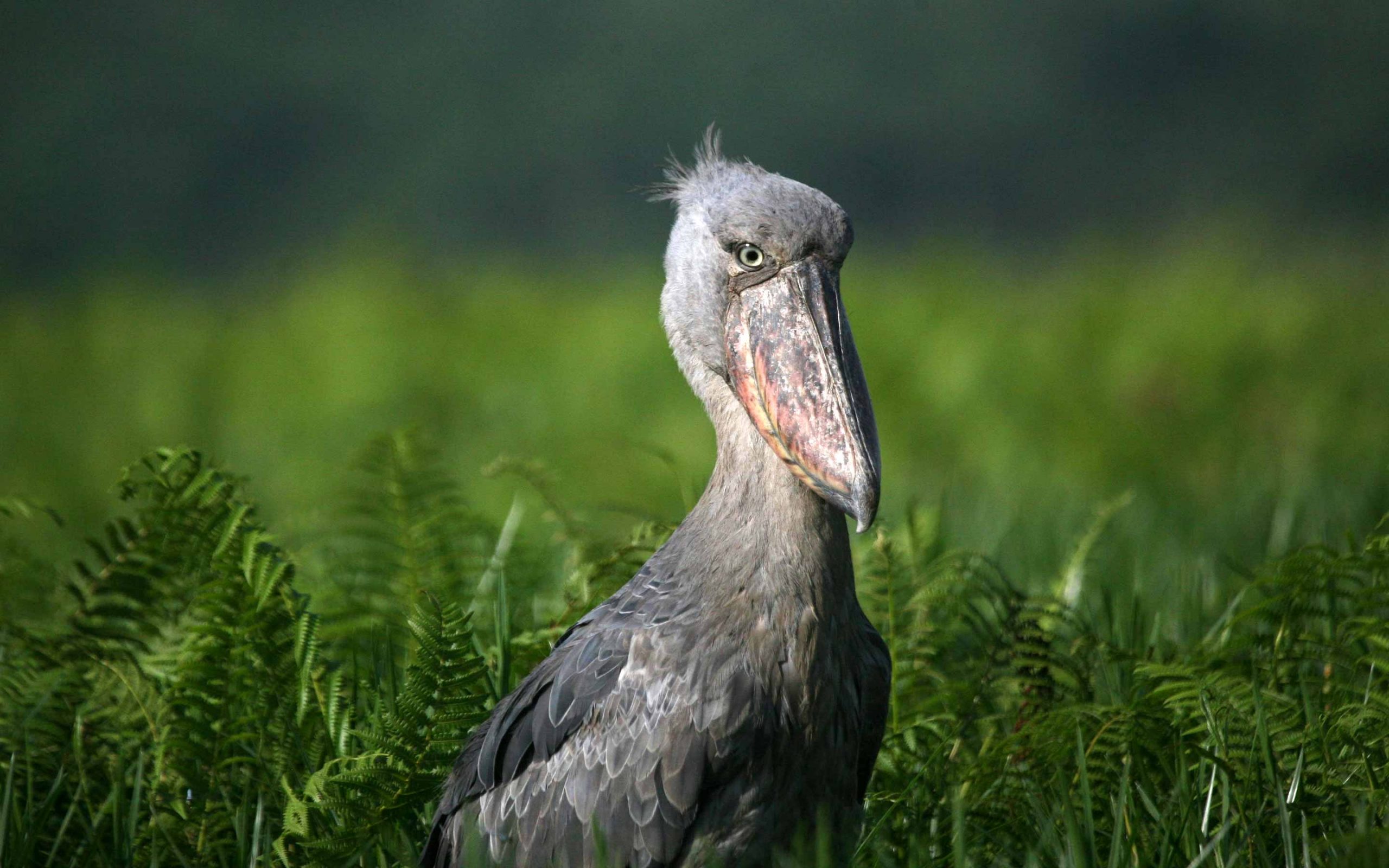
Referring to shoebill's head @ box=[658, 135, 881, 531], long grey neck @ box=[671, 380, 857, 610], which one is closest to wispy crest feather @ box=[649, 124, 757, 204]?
shoebill's head @ box=[658, 135, 881, 531]

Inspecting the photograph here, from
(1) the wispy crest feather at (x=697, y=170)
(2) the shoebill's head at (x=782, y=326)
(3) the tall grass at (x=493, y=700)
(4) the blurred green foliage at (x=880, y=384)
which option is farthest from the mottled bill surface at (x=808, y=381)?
(4) the blurred green foliage at (x=880, y=384)

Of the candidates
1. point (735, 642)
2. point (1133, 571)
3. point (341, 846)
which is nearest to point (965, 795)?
point (735, 642)

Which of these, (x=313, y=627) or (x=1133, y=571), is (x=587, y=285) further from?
(x=313, y=627)

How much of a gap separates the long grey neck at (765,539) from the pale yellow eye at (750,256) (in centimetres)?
27

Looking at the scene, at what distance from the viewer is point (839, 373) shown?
7.77 feet

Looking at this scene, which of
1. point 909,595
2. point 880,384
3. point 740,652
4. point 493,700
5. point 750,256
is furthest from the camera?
point 880,384

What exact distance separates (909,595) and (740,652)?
46.7 inches

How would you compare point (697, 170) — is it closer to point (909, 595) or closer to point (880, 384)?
point (909, 595)

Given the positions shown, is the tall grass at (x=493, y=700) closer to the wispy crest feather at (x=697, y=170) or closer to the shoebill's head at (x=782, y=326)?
the shoebill's head at (x=782, y=326)

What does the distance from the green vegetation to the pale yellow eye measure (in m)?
0.87

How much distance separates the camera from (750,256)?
246 cm

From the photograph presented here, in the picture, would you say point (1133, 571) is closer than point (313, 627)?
No

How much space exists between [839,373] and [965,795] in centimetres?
91

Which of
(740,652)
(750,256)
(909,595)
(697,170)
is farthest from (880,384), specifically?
(740,652)
